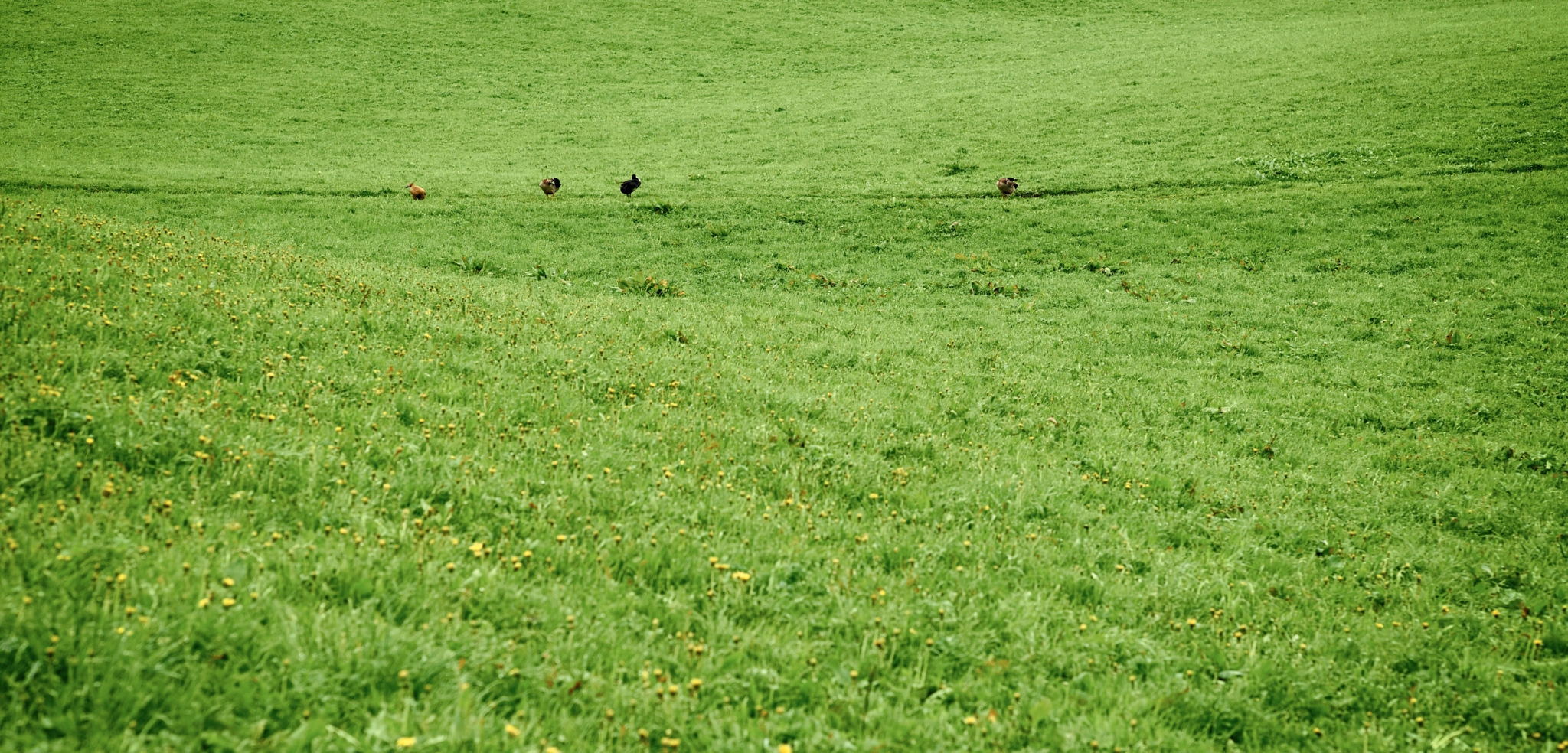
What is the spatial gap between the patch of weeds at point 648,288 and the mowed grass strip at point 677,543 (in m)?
5.98

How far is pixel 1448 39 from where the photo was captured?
122 ft

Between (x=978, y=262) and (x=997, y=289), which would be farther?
(x=978, y=262)

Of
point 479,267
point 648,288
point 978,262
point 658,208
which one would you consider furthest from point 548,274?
point 978,262

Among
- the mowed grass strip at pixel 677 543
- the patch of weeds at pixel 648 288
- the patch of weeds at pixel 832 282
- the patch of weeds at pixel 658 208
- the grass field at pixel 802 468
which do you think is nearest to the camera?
the mowed grass strip at pixel 677 543

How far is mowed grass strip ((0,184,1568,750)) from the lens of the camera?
3975 millimetres

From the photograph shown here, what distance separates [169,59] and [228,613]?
190ft

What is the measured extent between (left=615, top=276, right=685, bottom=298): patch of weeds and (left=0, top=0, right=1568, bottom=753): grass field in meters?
0.68

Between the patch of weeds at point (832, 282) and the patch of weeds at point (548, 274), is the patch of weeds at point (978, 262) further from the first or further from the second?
the patch of weeds at point (548, 274)

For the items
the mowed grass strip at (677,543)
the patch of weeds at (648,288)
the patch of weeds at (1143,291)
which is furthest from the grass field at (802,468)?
the patch of weeds at (648,288)

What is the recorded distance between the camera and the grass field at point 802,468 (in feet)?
13.6

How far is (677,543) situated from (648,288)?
12.5 meters

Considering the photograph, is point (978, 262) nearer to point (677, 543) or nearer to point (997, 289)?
point (997, 289)

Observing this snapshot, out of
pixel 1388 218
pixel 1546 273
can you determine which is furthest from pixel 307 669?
pixel 1388 218

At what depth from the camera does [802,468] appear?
25.3 feet
